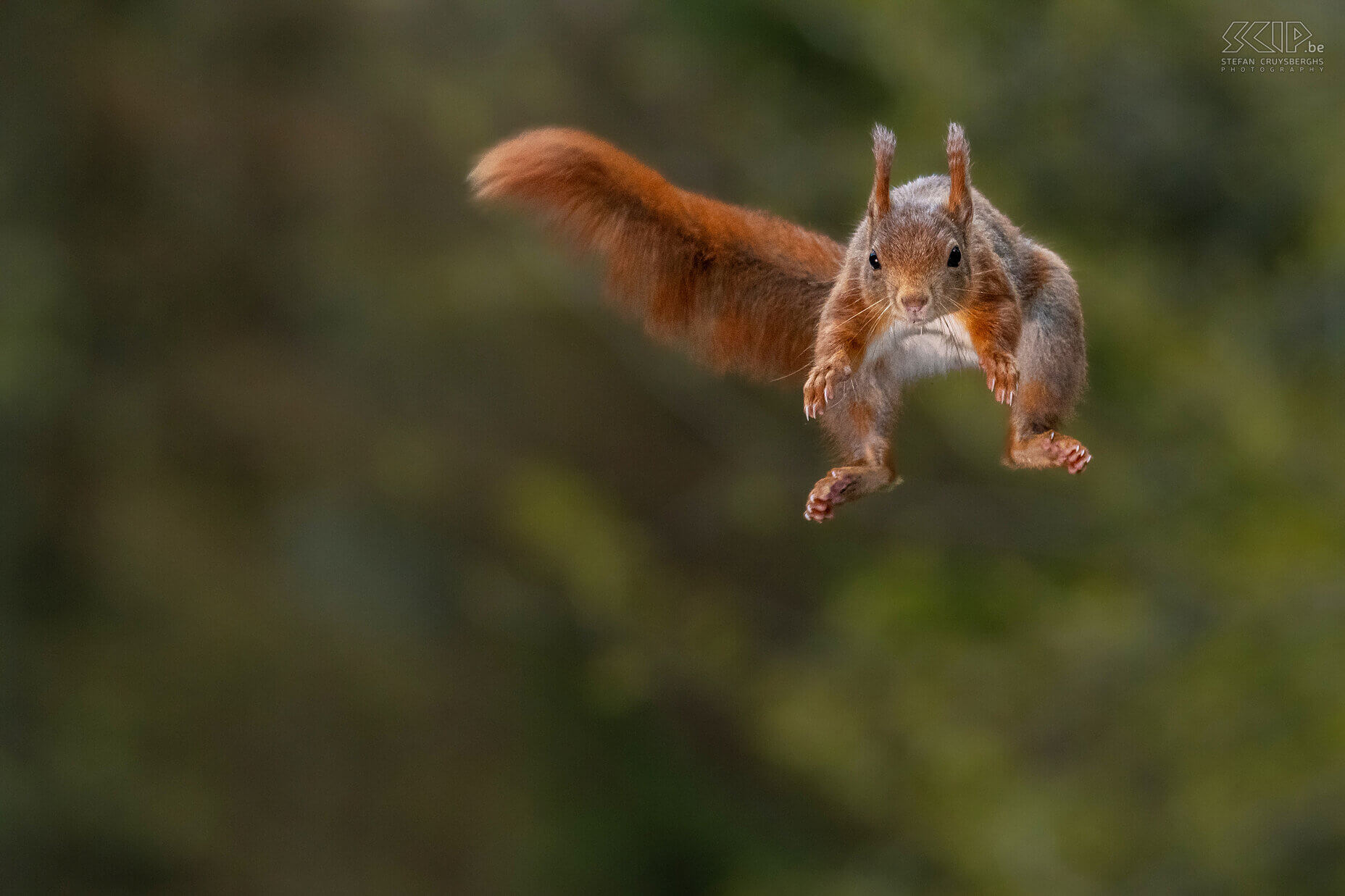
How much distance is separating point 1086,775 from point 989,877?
405 millimetres

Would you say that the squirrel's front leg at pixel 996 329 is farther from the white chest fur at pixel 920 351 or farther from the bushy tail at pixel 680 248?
the bushy tail at pixel 680 248

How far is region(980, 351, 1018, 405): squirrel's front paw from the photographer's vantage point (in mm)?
711

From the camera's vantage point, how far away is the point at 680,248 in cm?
101

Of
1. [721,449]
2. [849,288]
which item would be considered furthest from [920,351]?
[721,449]

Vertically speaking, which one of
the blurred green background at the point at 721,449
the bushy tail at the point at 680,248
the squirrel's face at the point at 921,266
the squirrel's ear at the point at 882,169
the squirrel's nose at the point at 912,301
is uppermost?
the blurred green background at the point at 721,449

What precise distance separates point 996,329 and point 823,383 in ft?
0.33

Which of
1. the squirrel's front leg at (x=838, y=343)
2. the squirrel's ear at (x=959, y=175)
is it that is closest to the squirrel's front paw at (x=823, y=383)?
the squirrel's front leg at (x=838, y=343)

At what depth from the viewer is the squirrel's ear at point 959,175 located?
0.72 metres

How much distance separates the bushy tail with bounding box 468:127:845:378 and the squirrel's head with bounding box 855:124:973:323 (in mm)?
190

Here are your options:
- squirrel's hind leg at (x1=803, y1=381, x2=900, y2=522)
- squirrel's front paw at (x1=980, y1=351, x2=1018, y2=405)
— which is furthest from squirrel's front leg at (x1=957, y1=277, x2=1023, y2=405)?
squirrel's hind leg at (x1=803, y1=381, x2=900, y2=522)

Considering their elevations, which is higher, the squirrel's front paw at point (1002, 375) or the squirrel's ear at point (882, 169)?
the squirrel's ear at point (882, 169)

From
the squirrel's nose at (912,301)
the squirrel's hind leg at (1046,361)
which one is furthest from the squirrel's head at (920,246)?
the squirrel's hind leg at (1046,361)

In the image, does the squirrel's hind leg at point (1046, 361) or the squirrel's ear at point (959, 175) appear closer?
the squirrel's ear at point (959, 175)

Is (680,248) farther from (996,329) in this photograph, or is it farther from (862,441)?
(996,329)
